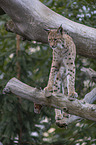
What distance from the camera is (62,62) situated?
4.27m

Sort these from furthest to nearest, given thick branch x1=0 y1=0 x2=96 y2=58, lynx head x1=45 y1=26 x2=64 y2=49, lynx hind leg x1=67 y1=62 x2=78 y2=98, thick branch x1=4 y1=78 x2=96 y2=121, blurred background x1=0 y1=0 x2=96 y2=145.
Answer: blurred background x1=0 y1=0 x2=96 y2=145, thick branch x1=0 y1=0 x2=96 y2=58, lynx hind leg x1=67 y1=62 x2=78 y2=98, lynx head x1=45 y1=26 x2=64 y2=49, thick branch x1=4 y1=78 x2=96 y2=121

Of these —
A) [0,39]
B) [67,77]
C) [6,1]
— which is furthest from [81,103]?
[0,39]

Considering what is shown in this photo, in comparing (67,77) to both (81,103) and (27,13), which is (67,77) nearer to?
(81,103)

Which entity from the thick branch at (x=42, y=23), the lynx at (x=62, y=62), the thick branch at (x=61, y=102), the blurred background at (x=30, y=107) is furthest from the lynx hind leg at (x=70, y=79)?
the blurred background at (x=30, y=107)

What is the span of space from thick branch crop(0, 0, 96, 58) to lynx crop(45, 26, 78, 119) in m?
0.93

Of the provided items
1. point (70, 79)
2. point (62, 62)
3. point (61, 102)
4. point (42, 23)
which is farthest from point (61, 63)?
point (42, 23)

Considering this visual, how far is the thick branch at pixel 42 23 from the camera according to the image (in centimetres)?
510

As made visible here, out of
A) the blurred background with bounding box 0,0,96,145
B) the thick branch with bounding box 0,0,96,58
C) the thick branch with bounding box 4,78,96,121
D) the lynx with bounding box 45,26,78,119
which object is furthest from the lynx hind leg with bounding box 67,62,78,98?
the blurred background with bounding box 0,0,96,145

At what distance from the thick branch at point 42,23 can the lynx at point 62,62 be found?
93cm

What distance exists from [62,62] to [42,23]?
1254mm

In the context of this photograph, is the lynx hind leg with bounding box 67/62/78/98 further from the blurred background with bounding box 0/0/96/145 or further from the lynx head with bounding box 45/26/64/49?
the blurred background with bounding box 0/0/96/145

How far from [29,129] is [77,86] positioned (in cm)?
202

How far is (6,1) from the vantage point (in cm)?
522

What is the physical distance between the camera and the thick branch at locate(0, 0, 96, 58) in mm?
5102
